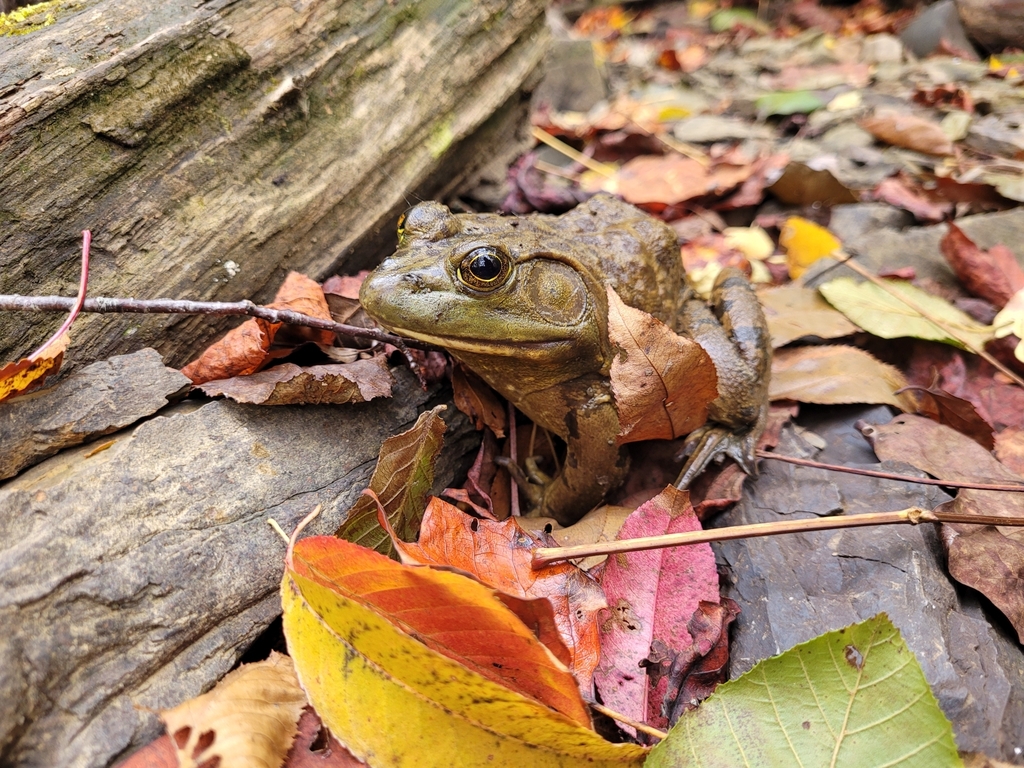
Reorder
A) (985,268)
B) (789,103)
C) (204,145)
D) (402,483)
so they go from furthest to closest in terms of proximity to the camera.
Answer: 1. (789,103)
2. (985,268)
3. (204,145)
4. (402,483)

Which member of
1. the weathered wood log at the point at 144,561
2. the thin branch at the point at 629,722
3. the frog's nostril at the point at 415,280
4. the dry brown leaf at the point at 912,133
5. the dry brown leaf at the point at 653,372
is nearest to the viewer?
the weathered wood log at the point at 144,561

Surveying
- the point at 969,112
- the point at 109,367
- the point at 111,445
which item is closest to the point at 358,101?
the point at 109,367

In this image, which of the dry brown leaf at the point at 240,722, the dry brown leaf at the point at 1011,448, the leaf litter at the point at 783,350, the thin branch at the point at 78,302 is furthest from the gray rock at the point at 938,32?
the dry brown leaf at the point at 240,722

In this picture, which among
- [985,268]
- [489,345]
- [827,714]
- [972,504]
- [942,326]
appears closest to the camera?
[827,714]

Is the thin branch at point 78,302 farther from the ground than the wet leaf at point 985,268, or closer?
farther from the ground

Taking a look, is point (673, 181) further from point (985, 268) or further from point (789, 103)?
point (789, 103)

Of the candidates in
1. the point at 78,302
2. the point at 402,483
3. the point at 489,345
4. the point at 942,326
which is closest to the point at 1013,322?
the point at 942,326

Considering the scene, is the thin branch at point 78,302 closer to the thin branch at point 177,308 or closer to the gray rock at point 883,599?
the thin branch at point 177,308
